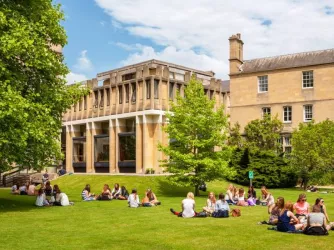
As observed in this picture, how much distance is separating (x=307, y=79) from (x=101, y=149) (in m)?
27.1

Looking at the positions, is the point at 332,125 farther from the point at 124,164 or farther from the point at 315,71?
the point at 124,164

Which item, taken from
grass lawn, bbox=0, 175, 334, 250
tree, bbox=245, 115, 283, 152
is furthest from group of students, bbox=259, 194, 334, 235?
tree, bbox=245, 115, 283, 152

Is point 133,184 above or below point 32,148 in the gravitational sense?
below

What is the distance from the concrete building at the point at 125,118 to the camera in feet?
173

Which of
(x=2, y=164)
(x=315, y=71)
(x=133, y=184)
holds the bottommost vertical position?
(x=133, y=184)

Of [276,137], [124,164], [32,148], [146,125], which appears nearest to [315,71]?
[276,137]

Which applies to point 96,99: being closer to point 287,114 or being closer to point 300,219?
point 287,114

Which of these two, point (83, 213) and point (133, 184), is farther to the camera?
point (133, 184)

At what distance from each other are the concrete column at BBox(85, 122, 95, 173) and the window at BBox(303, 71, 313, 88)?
2759 cm

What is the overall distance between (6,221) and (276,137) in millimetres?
37998

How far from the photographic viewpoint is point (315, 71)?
2076 inches

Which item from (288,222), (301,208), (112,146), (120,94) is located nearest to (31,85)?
(301,208)

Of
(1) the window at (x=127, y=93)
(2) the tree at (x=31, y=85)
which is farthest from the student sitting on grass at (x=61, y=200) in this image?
(1) the window at (x=127, y=93)

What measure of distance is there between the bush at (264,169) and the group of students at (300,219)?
87.9 feet
